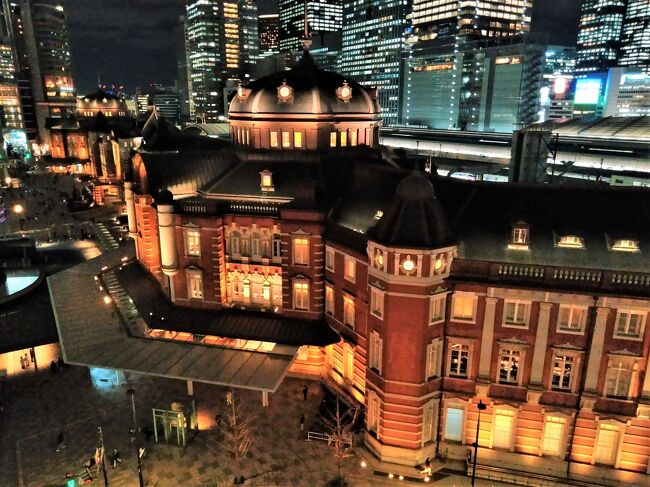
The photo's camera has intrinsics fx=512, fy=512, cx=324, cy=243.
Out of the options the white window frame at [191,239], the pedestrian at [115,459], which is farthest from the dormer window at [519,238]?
the pedestrian at [115,459]

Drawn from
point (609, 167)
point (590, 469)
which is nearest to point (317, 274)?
point (590, 469)

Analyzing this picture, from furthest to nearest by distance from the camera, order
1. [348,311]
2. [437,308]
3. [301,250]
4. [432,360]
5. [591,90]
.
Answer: [591,90] < [301,250] < [348,311] < [432,360] < [437,308]

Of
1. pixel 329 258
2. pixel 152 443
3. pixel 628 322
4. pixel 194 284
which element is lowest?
pixel 152 443

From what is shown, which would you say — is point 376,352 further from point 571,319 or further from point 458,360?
point 571,319

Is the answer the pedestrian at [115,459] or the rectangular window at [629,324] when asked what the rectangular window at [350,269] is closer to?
the rectangular window at [629,324]

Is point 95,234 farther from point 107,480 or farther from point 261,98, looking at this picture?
point 107,480

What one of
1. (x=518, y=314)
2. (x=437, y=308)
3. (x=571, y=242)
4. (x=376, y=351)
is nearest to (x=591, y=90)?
(x=571, y=242)

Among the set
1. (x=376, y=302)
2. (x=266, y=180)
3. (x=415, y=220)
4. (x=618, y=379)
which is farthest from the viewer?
(x=266, y=180)

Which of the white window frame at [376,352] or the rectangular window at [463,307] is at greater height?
the rectangular window at [463,307]
